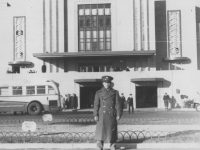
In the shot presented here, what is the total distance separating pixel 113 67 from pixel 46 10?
10.1 metres

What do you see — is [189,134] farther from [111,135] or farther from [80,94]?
[80,94]

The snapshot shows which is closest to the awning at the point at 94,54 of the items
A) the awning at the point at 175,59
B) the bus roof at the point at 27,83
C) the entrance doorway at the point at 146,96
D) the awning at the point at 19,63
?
the awning at the point at 19,63

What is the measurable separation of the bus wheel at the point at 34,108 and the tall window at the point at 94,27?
653 inches

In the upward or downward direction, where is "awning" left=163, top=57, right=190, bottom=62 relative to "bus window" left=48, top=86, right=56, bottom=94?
upward

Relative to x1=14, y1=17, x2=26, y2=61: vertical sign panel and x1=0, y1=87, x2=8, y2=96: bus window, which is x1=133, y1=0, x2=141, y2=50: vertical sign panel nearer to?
x1=14, y1=17, x2=26, y2=61: vertical sign panel

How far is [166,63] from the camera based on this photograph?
38219mm

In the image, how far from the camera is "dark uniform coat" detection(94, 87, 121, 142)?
330 inches

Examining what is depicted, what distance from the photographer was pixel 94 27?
38.9 metres

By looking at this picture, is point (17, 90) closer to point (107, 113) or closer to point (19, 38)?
point (19, 38)

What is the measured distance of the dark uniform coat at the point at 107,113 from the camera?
8.39 metres

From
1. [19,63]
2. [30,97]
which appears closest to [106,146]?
[30,97]

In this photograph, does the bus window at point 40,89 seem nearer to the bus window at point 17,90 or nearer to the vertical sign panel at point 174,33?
the bus window at point 17,90

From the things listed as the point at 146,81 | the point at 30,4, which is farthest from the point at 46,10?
the point at 146,81

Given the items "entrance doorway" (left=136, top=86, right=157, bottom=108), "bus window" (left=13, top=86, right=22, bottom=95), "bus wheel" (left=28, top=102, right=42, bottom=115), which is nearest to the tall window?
"entrance doorway" (left=136, top=86, right=157, bottom=108)
